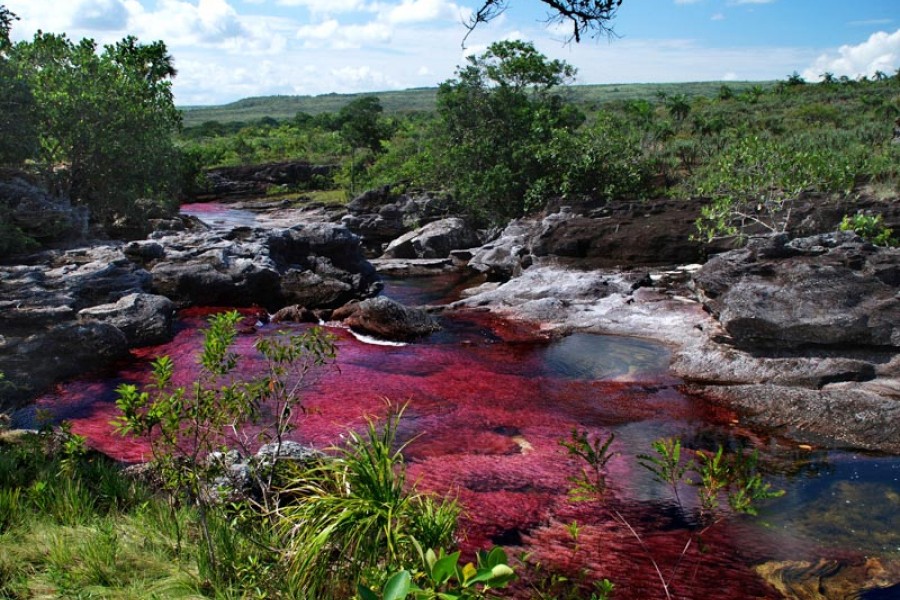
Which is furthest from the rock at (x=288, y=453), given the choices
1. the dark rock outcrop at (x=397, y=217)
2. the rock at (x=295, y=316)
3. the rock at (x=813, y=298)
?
the dark rock outcrop at (x=397, y=217)

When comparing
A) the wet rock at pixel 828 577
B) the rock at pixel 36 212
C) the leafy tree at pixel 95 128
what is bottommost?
the wet rock at pixel 828 577

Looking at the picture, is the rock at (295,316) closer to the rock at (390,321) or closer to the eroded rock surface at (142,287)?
the eroded rock surface at (142,287)

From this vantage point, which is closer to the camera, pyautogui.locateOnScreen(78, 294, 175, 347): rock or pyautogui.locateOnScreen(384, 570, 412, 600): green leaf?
pyautogui.locateOnScreen(384, 570, 412, 600): green leaf

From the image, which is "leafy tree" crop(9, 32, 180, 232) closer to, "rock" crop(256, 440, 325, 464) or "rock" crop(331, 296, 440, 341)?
"rock" crop(331, 296, 440, 341)

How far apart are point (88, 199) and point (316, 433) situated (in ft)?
78.7

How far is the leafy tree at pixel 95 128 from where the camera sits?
27875mm

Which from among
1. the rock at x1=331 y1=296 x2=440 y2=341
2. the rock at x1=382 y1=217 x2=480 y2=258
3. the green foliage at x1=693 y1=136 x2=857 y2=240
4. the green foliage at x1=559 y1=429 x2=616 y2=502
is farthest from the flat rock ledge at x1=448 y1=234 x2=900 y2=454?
the rock at x1=382 y1=217 x2=480 y2=258

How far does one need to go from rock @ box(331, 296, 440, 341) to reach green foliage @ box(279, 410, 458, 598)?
12266 millimetres

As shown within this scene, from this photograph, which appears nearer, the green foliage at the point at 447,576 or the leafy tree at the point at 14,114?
the green foliage at the point at 447,576

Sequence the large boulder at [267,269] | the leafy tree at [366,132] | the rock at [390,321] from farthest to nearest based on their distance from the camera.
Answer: the leafy tree at [366,132]
the large boulder at [267,269]
the rock at [390,321]

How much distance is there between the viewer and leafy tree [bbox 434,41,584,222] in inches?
1276

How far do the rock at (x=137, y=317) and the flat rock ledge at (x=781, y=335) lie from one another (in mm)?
9402

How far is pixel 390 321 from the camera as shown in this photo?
18.4 meters

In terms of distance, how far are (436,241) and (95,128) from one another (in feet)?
49.7
